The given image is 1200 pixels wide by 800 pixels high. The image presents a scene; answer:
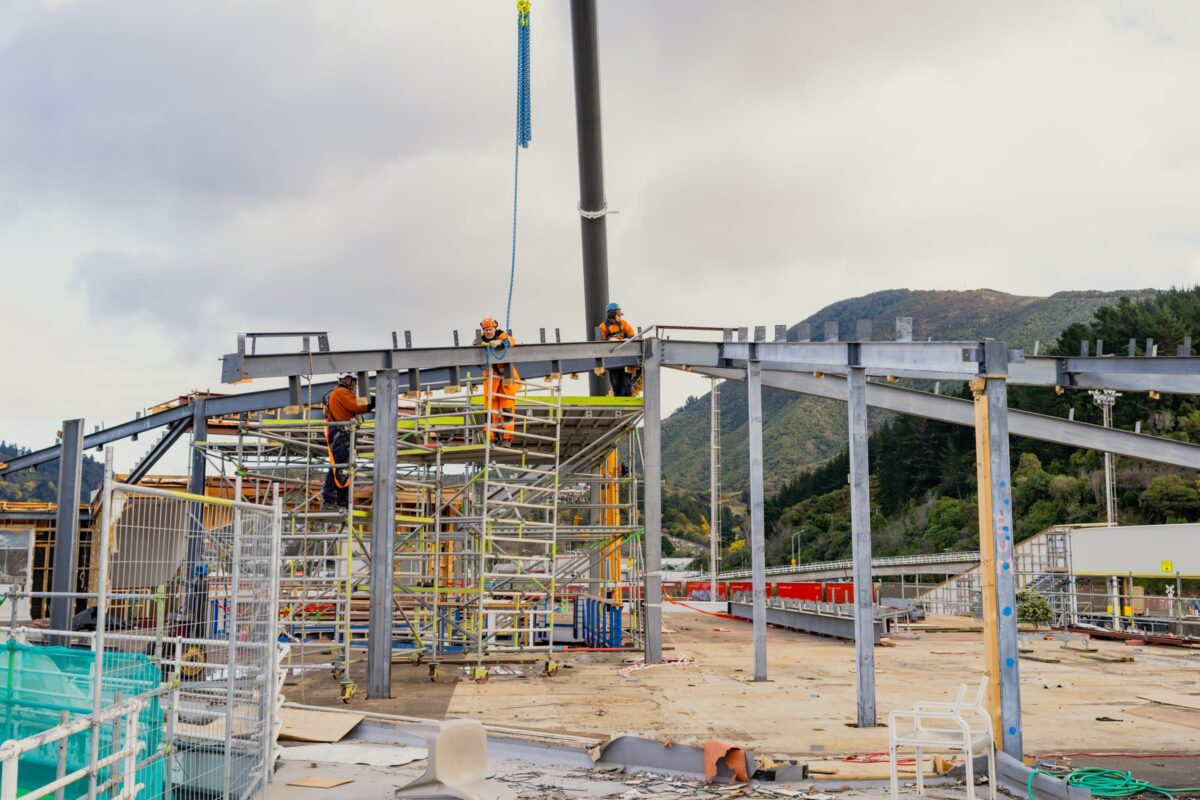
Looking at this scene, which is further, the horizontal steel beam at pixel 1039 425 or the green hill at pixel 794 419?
the green hill at pixel 794 419

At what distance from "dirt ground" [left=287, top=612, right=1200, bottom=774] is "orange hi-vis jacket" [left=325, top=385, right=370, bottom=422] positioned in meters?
4.58

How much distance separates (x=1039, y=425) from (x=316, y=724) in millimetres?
14105

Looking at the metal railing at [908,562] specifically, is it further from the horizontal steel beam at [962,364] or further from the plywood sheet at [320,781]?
the plywood sheet at [320,781]

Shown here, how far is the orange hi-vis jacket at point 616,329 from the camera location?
838 inches

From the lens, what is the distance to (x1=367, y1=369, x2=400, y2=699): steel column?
16031mm

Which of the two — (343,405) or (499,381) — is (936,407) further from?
(343,405)

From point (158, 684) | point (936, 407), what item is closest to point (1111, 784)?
point (158, 684)

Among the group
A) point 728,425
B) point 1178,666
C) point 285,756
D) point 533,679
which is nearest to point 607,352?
point 533,679

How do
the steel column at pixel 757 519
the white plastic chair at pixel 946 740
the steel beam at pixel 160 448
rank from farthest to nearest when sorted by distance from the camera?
the steel beam at pixel 160 448
the steel column at pixel 757 519
the white plastic chair at pixel 946 740

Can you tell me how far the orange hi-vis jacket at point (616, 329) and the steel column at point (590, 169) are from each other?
1373 mm

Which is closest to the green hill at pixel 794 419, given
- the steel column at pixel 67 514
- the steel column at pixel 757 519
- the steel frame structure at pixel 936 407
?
the steel frame structure at pixel 936 407

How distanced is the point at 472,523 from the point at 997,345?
11465 mm

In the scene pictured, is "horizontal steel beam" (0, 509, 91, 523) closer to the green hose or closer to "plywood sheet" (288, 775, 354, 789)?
"plywood sheet" (288, 775, 354, 789)

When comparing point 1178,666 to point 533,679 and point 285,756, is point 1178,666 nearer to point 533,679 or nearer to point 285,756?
point 533,679
